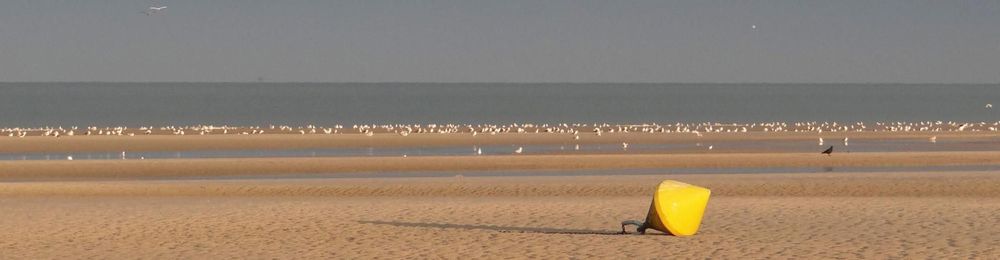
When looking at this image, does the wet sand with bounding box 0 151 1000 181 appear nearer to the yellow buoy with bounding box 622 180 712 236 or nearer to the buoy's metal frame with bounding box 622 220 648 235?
the buoy's metal frame with bounding box 622 220 648 235

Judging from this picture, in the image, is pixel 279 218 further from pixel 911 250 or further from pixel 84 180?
pixel 84 180

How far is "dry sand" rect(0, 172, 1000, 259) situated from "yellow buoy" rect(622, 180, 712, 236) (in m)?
0.21

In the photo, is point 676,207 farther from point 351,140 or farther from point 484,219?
point 351,140

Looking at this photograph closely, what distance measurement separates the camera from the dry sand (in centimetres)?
1841

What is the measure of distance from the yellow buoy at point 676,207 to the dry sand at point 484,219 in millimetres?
212

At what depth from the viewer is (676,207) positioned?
19.0m

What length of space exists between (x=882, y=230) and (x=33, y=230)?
41.0ft

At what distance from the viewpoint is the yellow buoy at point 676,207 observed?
18969 mm

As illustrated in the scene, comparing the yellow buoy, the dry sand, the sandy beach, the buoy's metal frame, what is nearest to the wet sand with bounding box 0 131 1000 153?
the sandy beach

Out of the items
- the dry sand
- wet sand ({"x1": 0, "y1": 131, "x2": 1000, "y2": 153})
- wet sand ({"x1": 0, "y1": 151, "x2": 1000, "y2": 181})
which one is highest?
wet sand ({"x1": 0, "y1": 131, "x2": 1000, "y2": 153})

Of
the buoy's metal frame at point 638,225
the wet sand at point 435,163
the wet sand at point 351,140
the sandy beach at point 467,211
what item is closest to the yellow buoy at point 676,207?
the sandy beach at point 467,211

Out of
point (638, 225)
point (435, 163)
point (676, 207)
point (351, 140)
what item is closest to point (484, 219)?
point (638, 225)

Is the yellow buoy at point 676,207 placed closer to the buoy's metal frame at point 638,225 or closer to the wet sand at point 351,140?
the buoy's metal frame at point 638,225

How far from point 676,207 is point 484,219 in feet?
14.7
